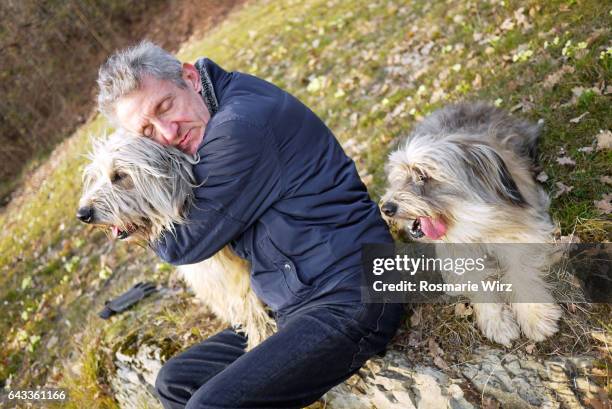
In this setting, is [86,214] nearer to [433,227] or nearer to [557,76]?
[433,227]

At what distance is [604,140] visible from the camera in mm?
3668

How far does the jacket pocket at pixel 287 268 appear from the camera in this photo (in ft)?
10.3

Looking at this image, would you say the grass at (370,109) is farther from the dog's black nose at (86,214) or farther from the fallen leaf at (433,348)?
the dog's black nose at (86,214)

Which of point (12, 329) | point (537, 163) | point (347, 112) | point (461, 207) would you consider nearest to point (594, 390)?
point (461, 207)

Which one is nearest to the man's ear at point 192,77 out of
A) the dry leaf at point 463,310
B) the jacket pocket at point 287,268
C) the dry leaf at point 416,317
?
the jacket pocket at point 287,268

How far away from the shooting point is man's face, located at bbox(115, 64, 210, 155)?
3199 mm

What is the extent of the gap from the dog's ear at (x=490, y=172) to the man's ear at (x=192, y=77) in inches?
71.7

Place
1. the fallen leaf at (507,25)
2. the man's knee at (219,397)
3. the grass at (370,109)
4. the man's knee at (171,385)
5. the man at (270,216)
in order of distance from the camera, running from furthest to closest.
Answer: the fallen leaf at (507,25), the grass at (370,109), the man's knee at (171,385), the man at (270,216), the man's knee at (219,397)

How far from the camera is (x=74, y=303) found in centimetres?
763

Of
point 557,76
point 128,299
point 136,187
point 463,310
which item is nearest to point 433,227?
point 463,310

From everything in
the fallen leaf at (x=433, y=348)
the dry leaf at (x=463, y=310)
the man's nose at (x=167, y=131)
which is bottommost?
the fallen leaf at (x=433, y=348)

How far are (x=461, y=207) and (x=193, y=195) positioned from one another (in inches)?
65.2

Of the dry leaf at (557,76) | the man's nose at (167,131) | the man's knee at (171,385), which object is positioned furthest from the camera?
the dry leaf at (557,76)

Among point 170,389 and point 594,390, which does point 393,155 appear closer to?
point 594,390
